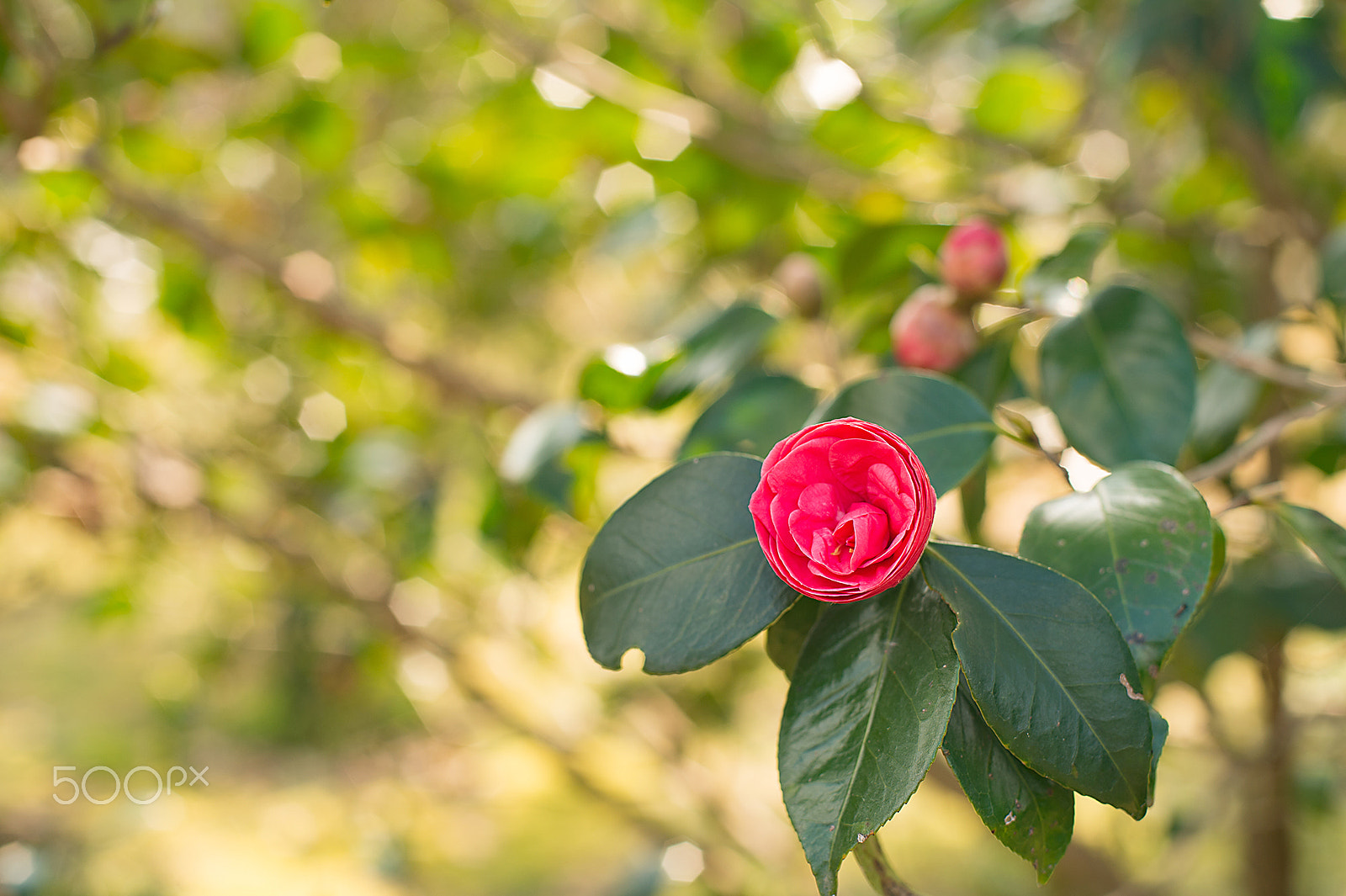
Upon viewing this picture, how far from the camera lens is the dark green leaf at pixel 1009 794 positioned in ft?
Result: 1.03

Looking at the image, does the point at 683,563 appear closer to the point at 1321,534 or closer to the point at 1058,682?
the point at 1058,682

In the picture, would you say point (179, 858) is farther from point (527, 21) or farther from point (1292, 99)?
point (1292, 99)

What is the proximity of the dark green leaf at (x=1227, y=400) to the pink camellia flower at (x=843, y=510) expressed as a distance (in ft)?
1.36

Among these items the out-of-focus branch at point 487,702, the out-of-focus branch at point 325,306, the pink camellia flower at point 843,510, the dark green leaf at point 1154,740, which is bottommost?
the out-of-focus branch at point 487,702

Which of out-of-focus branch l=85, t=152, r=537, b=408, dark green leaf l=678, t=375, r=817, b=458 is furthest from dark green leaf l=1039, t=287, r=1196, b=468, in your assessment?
out-of-focus branch l=85, t=152, r=537, b=408

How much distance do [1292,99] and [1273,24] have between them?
7 cm

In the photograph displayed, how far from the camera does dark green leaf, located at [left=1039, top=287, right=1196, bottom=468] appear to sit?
45 cm

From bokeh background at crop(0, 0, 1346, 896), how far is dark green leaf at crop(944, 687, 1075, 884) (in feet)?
1.00

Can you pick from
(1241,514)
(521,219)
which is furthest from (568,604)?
(1241,514)

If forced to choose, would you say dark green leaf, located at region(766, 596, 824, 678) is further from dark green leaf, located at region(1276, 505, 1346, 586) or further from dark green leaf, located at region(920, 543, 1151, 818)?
dark green leaf, located at region(1276, 505, 1346, 586)

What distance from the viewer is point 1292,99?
741 mm

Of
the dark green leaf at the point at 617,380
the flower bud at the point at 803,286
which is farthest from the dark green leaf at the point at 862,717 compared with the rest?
the flower bud at the point at 803,286

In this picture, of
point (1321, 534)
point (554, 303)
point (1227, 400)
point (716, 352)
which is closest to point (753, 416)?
point (716, 352)

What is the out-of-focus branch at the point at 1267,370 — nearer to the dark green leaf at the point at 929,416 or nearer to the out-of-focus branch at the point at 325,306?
the dark green leaf at the point at 929,416
